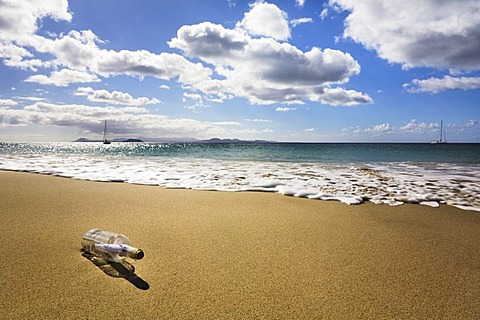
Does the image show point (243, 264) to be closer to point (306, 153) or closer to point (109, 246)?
point (109, 246)

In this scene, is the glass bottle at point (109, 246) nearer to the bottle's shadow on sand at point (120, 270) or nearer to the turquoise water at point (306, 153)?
the bottle's shadow on sand at point (120, 270)

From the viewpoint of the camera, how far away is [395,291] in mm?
1982

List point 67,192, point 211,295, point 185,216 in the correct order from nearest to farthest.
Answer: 1. point 211,295
2. point 185,216
3. point 67,192

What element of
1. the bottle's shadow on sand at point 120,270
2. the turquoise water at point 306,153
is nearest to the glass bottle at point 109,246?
the bottle's shadow on sand at point 120,270

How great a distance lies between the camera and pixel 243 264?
7.68ft

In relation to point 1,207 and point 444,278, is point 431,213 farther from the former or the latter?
point 1,207

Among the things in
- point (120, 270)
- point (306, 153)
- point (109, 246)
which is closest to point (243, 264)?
point (120, 270)

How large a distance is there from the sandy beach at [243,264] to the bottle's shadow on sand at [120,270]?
0.05 ft

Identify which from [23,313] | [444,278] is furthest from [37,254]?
[444,278]

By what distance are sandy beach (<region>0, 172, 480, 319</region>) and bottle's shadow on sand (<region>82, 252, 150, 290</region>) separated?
14 millimetres

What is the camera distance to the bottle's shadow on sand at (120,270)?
2.00m

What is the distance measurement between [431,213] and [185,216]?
3694 mm

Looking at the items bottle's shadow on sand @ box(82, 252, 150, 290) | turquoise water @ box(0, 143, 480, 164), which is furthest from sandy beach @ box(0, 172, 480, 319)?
turquoise water @ box(0, 143, 480, 164)

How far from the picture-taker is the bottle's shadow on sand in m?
2.00
